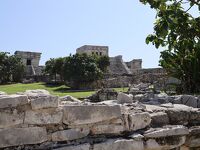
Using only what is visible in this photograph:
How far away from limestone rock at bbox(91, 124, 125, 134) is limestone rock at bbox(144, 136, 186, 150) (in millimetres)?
410

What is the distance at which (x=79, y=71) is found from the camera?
3031cm

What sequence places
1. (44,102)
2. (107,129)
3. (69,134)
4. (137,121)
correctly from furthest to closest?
(137,121) → (107,129) → (69,134) → (44,102)

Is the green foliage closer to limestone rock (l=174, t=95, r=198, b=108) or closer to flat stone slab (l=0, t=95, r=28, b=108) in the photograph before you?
limestone rock (l=174, t=95, r=198, b=108)

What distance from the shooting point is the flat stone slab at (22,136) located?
4129 millimetres

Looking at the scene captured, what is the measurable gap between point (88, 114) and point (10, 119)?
0.98 m

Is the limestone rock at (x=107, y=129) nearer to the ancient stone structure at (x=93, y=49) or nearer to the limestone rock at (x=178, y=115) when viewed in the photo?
the limestone rock at (x=178, y=115)

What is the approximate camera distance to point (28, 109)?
4.29m

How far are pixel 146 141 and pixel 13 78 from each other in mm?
31902

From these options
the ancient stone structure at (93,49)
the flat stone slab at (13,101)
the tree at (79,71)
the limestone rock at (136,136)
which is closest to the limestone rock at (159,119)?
the limestone rock at (136,136)

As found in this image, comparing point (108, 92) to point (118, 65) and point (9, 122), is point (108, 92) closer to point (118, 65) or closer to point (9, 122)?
point (9, 122)

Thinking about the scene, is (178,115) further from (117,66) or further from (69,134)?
(117,66)

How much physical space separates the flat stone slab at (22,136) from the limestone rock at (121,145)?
70 cm

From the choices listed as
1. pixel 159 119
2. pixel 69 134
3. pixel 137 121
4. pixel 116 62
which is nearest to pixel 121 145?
pixel 137 121

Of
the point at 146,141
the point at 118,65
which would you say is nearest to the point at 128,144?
the point at 146,141
